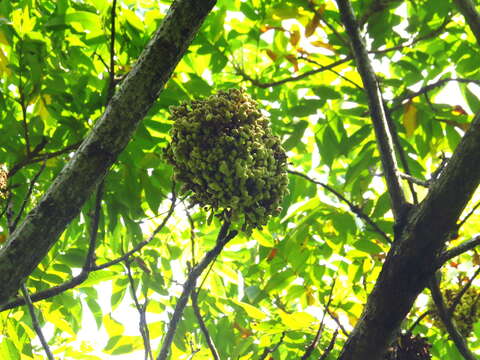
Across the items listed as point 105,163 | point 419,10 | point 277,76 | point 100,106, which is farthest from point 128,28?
point 419,10

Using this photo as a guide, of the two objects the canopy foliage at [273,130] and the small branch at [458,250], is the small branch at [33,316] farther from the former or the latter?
the small branch at [458,250]

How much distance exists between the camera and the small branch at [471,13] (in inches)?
105

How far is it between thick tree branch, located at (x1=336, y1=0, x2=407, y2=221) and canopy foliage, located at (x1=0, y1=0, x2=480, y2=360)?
28 millimetres

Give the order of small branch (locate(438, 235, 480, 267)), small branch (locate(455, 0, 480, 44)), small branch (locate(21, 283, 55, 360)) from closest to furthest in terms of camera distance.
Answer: small branch (locate(438, 235, 480, 267)) → small branch (locate(21, 283, 55, 360)) → small branch (locate(455, 0, 480, 44))

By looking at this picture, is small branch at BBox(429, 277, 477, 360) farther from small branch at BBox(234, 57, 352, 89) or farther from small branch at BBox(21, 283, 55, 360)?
small branch at BBox(21, 283, 55, 360)

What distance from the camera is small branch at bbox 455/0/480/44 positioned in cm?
267

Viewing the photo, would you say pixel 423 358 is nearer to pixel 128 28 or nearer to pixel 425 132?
pixel 425 132

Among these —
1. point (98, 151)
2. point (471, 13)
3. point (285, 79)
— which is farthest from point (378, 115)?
point (98, 151)

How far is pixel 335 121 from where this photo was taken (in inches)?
141

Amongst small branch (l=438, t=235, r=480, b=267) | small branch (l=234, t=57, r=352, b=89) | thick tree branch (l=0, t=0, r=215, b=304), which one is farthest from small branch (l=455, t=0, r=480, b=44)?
thick tree branch (l=0, t=0, r=215, b=304)

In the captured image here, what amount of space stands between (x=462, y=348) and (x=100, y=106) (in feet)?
6.98

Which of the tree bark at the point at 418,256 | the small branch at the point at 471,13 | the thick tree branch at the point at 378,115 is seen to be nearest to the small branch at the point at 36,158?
the thick tree branch at the point at 378,115

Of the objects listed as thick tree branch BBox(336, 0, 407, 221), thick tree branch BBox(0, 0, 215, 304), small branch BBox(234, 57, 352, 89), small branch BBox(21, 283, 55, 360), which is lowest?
small branch BBox(21, 283, 55, 360)

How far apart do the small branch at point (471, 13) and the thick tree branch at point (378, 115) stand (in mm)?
510
